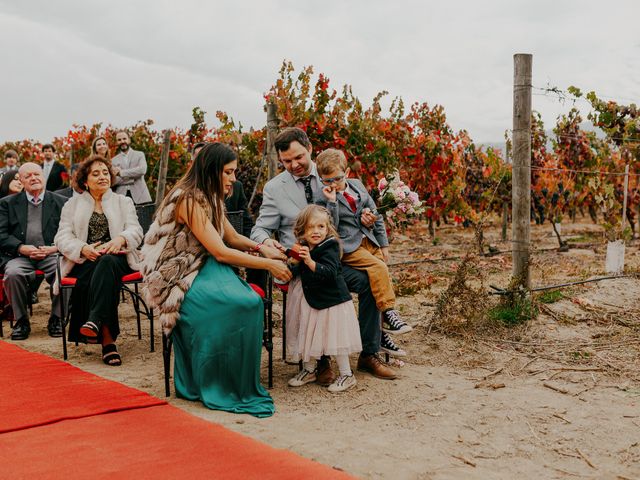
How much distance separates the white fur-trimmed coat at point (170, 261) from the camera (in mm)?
3902

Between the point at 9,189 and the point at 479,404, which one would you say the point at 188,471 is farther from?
the point at 9,189

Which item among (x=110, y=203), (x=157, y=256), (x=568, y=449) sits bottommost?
(x=568, y=449)

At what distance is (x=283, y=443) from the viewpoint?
3170mm

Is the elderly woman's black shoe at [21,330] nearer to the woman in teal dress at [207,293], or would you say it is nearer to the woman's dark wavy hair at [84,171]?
the woman's dark wavy hair at [84,171]

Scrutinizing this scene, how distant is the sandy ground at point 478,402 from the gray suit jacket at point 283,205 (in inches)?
37.9

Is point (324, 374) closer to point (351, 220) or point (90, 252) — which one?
point (351, 220)

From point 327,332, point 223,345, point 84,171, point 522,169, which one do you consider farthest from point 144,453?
point 522,169

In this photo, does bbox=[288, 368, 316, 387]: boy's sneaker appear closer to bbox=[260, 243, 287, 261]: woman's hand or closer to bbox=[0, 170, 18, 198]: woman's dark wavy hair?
bbox=[260, 243, 287, 261]: woman's hand

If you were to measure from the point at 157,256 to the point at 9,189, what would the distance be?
3657 mm

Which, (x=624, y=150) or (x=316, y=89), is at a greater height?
(x=316, y=89)

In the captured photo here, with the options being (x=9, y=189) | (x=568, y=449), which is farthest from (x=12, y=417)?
(x=9, y=189)

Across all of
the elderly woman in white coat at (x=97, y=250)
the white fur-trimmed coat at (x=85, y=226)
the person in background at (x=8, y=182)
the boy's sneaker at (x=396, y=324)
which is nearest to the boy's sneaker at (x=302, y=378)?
the boy's sneaker at (x=396, y=324)

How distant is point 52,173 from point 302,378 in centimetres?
641

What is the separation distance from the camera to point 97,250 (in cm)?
494
